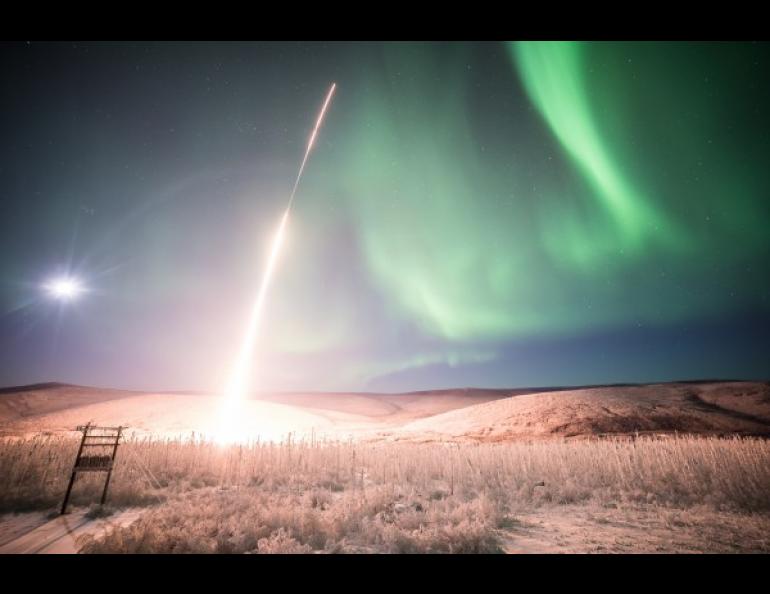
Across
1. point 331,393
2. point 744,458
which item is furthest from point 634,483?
point 331,393

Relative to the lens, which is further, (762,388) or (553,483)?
(762,388)

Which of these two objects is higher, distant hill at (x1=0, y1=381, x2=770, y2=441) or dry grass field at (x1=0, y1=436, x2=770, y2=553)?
distant hill at (x1=0, y1=381, x2=770, y2=441)

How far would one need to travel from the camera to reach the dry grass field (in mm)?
5824

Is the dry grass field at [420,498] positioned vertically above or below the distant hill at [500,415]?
below

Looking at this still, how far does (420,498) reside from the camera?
863cm

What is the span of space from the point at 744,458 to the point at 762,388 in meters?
40.4

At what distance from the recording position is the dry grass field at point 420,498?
19.1ft

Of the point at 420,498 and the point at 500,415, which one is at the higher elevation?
the point at 500,415

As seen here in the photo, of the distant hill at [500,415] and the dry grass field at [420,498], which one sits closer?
the dry grass field at [420,498]

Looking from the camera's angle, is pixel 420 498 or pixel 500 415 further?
pixel 500 415

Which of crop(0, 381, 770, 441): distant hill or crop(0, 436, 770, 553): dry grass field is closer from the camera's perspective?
crop(0, 436, 770, 553): dry grass field
